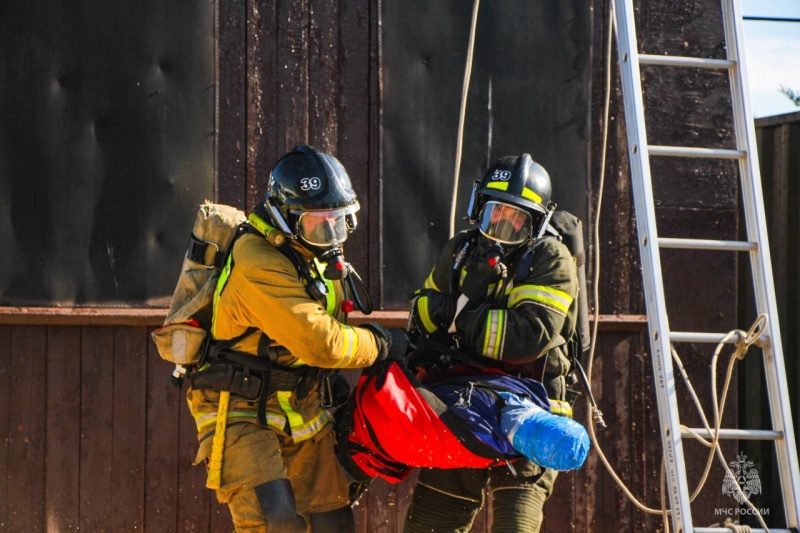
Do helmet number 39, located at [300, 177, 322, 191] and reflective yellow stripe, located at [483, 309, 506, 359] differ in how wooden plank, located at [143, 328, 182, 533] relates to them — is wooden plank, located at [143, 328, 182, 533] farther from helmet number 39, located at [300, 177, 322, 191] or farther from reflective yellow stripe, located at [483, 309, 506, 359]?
reflective yellow stripe, located at [483, 309, 506, 359]

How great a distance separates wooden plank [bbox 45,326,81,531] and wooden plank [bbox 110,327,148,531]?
0.63 ft

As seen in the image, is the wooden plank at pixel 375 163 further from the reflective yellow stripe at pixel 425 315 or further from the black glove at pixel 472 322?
the black glove at pixel 472 322

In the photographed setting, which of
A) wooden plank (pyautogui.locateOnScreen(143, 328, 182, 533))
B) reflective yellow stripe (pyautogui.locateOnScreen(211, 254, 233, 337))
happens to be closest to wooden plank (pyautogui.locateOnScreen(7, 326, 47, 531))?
wooden plank (pyautogui.locateOnScreen(143, 328, 182, 533))

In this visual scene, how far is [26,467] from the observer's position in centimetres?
532

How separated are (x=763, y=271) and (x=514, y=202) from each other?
1.15m

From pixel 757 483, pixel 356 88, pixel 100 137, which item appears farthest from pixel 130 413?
pixel 757 483

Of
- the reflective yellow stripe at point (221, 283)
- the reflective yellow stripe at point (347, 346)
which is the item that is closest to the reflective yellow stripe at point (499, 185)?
the reflective yellow stripe at point (347, 346)

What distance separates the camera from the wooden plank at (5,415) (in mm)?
5293

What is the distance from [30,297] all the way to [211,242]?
5.01 feet

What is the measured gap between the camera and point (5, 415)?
530 cm

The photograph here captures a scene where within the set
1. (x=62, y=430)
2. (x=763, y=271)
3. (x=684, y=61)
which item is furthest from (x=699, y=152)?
(x=62, y=430)

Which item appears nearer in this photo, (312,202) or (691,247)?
(312,202)

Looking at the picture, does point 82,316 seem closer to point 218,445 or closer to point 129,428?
point 129,428

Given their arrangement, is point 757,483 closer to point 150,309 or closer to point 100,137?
point 150,309
